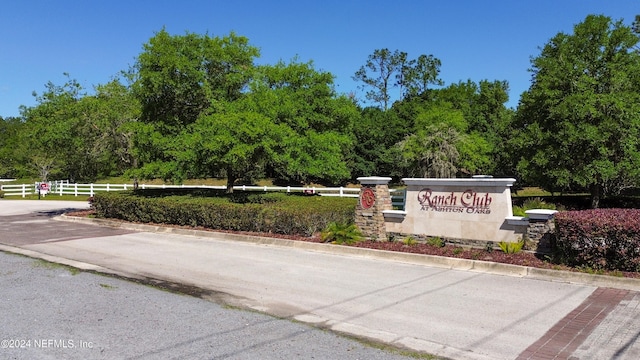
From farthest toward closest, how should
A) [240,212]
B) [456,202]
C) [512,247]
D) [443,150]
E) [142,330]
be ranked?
[443,150]
[240,212]
[456,202]
[512,247]
[142,330]

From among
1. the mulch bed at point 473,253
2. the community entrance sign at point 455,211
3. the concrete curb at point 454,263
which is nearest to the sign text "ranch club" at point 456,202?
the community entrance sign at point 455,211

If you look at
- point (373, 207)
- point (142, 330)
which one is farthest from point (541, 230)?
point (142, 330)

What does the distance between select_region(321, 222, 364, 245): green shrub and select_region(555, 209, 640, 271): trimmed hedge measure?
4892 millimetres

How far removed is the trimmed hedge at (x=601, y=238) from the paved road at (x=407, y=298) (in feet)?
2.65

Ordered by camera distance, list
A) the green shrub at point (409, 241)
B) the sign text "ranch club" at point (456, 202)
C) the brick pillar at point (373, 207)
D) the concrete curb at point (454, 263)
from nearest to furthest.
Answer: the concrete curb at point (454, 263), the sign text "ranch club" at point (456, 202), the green shrub at point (409, 241), the brick pillar at point (373, 207)

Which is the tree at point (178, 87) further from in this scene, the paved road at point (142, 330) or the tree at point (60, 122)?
the paved road at point (142, 330)

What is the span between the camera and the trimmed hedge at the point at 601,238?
8.48 meters

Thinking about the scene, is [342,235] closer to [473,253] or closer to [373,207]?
[373,207]

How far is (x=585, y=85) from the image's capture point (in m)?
19.9

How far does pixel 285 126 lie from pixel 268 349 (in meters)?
12.7

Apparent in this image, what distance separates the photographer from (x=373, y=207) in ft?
43.5

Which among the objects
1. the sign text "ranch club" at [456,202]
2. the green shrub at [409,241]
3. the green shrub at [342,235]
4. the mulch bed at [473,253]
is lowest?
the mulch bed at [473,253]

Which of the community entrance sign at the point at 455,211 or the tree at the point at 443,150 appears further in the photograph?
the tree at the point at 443,150

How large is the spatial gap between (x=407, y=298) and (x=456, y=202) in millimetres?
5223
